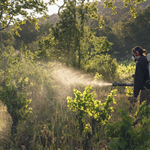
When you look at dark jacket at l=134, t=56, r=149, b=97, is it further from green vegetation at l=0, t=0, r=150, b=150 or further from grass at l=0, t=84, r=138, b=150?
grass at l=0, t=84, r=138, b=150

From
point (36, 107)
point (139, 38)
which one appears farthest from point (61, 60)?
point (139, 38)

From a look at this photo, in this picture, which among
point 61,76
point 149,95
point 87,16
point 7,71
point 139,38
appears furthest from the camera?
point 139,38

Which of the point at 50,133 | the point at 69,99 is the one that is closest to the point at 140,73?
the point at 69,99

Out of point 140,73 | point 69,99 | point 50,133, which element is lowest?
point 50,133

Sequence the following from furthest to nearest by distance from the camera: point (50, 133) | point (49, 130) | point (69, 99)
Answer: point (49, 130), point (50, 133), point (69, 99)

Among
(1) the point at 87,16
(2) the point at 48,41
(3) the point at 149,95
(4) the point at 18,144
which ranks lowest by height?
(4) the point at 18,144

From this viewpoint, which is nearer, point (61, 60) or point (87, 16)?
point (87, 16)

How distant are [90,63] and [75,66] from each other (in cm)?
99

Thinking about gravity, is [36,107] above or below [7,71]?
below

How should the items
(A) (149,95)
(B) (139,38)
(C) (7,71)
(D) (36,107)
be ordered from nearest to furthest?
(A) (149,95) → (D) (36,107) → (C) (7,71) → (B) (139,38)

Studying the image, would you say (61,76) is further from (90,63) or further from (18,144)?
(18,144)

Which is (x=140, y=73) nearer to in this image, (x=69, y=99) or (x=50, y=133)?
(x=69, y=99)

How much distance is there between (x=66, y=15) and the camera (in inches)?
281

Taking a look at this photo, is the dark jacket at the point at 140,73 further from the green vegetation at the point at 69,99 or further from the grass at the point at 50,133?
the grass at the point at 50,133
